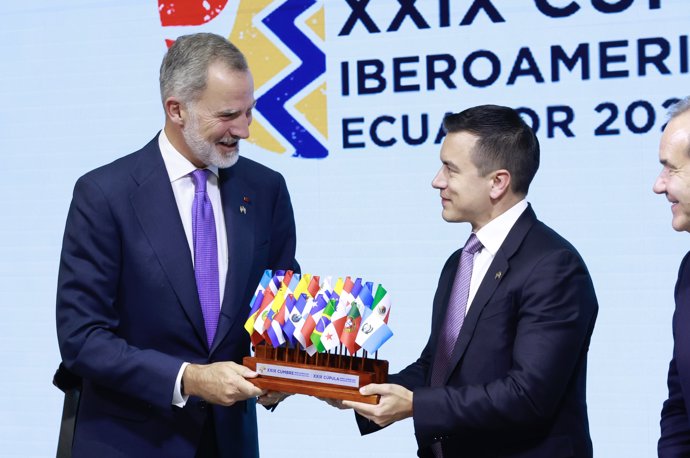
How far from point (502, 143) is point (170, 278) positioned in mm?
922

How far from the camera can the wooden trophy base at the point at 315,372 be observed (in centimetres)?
238

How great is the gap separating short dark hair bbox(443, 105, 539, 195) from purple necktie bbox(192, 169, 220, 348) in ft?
2.31

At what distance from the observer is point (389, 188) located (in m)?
4.11

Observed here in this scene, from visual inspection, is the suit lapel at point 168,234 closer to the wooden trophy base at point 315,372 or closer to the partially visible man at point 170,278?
the partially visible man at point 170,278

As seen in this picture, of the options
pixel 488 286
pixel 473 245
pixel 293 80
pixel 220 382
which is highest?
pixel 293 80

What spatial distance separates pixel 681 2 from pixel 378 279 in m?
1.59

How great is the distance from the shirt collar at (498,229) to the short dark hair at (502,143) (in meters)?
0.05

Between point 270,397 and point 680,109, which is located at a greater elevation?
point 680,109

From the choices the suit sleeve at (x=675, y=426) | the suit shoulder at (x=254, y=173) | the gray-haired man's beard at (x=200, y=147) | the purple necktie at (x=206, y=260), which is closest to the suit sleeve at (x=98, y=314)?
the purple necktie at (x=206, y=260)

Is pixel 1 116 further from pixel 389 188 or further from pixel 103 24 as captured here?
pixel 389 188

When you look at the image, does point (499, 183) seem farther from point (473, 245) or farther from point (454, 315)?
point (454, 315)

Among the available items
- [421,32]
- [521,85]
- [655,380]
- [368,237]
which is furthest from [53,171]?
[655,380]

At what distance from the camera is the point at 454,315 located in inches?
99.3

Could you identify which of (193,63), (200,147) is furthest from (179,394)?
(193,63)
